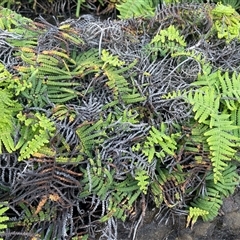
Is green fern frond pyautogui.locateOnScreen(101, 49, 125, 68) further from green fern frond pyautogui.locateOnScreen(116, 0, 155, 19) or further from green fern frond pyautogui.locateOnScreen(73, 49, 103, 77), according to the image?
green fern frond pyautogui.locateOnScreen(116, 0, 155, 19)

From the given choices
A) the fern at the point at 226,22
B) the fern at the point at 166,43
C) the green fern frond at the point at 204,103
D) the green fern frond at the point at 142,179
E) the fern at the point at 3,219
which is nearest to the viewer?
the fern at the point at 3,219

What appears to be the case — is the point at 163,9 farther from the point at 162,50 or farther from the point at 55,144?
the point at 55,144

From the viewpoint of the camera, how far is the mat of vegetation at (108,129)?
276cm

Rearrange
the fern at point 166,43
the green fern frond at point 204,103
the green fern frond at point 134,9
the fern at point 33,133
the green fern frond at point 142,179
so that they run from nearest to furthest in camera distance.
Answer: the fern at point 33,133
the green fern frond at point 142,179
the green fern frond at point 204,103
the fern at point 166,43
the green fern frond at point 134,9

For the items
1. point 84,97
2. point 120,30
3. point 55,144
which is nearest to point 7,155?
point 55,144

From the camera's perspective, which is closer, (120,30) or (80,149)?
(80,149)

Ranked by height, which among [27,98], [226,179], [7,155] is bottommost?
[7,155]

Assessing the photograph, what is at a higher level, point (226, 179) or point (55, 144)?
point (226, 179)

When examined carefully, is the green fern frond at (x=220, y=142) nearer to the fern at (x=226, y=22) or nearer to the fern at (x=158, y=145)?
the fern at (x=158, y=145)

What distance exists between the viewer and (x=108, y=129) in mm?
2955

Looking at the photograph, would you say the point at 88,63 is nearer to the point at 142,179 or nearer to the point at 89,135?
the point at 89,135

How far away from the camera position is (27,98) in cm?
294

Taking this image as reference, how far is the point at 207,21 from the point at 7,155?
1821 millimetres

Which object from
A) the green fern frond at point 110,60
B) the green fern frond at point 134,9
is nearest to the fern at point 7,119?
the green fern frond at point 110,60
